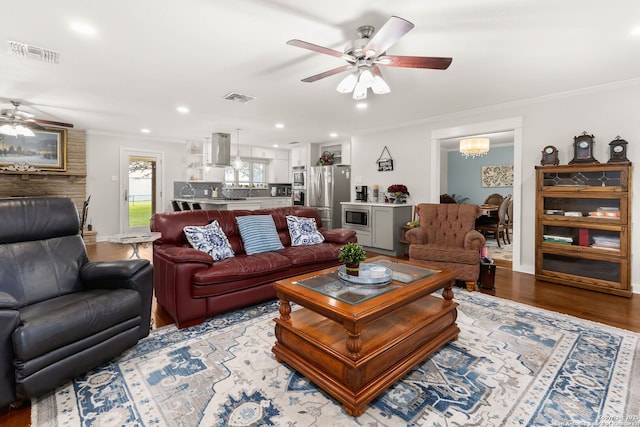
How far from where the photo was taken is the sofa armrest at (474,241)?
3.54 m

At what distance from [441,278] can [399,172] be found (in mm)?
3834

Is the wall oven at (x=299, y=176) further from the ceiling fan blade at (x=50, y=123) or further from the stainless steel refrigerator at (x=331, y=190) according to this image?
the ceiling fan blade at (x=50, y=123)

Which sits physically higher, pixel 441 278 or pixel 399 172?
pixel 399 172

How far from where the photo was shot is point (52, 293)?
215 centimetres

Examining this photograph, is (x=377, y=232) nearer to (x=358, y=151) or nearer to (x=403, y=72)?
(x=358, y=151)

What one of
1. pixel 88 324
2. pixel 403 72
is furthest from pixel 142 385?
pixel 403 72

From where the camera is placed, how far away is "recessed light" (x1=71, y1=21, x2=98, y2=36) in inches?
92.2

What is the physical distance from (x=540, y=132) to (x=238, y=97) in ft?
13.2

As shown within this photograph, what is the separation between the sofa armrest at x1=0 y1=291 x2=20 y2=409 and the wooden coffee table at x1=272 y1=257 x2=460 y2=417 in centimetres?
134

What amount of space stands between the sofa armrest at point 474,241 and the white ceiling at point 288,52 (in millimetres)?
1736

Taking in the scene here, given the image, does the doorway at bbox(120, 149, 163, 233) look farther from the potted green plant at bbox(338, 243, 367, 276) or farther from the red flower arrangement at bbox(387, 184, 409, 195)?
the potted green plant at bbox(338, 243, 367, 276)

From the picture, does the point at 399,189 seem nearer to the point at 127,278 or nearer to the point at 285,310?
the point at 285,310

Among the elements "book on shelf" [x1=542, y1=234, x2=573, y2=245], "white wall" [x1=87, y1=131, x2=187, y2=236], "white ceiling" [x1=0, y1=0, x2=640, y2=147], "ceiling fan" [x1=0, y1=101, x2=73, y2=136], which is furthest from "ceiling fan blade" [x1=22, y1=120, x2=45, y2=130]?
"book on shelf" [x1=542, y1=234, x2=573, y2=245]

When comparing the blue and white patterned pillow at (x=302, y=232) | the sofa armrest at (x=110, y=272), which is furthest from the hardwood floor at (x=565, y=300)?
the blue and white patterned pillow at (x=302, y=232)
